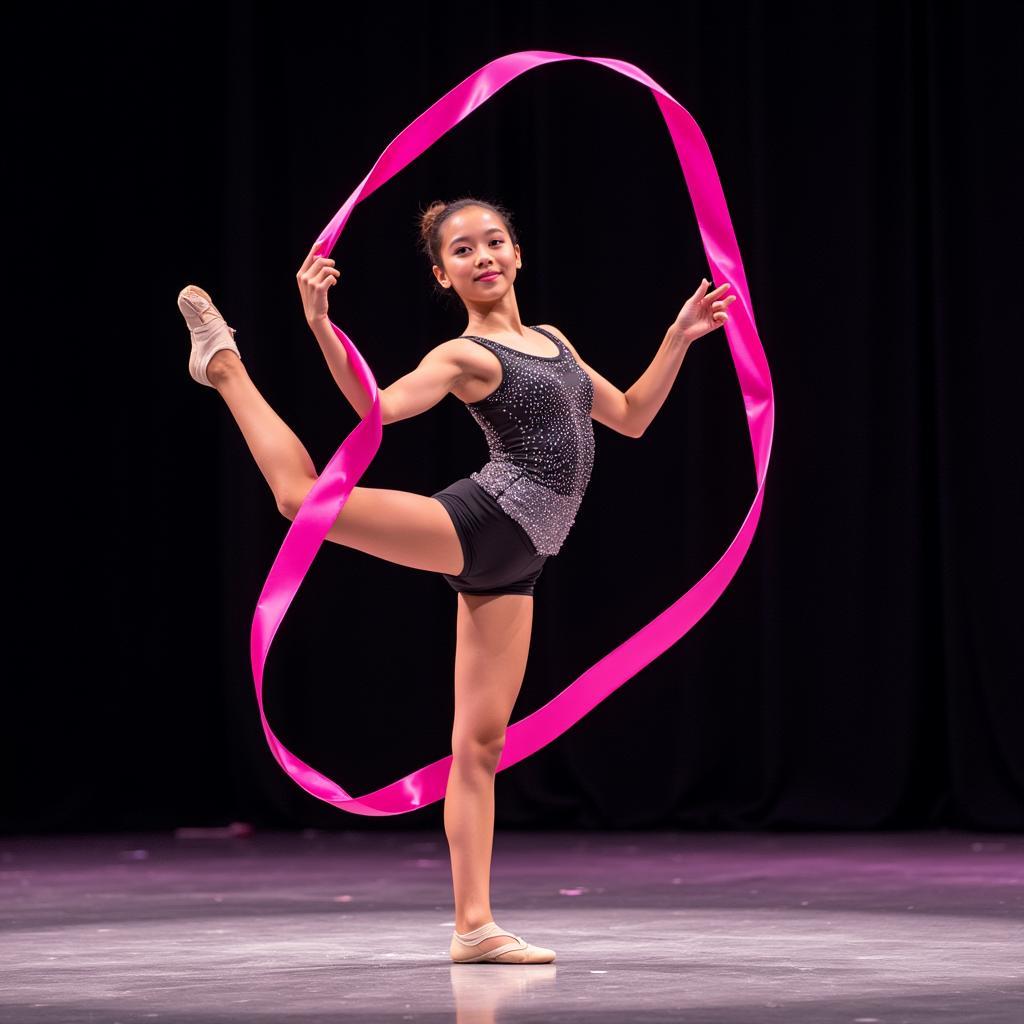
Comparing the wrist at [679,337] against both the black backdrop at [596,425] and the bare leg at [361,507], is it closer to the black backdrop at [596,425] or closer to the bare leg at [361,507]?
the bare leg at [361,507]

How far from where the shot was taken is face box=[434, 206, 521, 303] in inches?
127

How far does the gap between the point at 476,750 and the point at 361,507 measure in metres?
0.50

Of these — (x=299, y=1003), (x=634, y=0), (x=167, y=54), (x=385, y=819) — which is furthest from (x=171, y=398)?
(x=299, y=1003)

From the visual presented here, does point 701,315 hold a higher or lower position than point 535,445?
higher

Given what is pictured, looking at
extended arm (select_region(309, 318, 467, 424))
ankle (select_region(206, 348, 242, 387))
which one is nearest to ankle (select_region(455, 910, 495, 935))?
extended arm (select_region(309, 318, 467, 424))

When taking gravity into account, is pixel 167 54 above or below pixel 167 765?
above

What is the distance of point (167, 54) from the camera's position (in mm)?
6141

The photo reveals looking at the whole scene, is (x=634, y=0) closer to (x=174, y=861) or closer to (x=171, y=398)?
(x=171, y=398)

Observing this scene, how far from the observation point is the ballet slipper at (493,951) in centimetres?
301

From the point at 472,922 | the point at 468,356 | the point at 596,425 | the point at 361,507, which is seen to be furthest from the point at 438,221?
the point at 596,425

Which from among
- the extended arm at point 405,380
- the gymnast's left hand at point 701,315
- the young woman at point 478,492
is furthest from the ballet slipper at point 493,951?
the gymnast's left hand at point 701,315

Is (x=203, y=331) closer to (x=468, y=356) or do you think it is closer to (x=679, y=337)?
(x=468, y=356)

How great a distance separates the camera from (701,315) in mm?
3381

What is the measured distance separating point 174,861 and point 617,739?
1580mm
